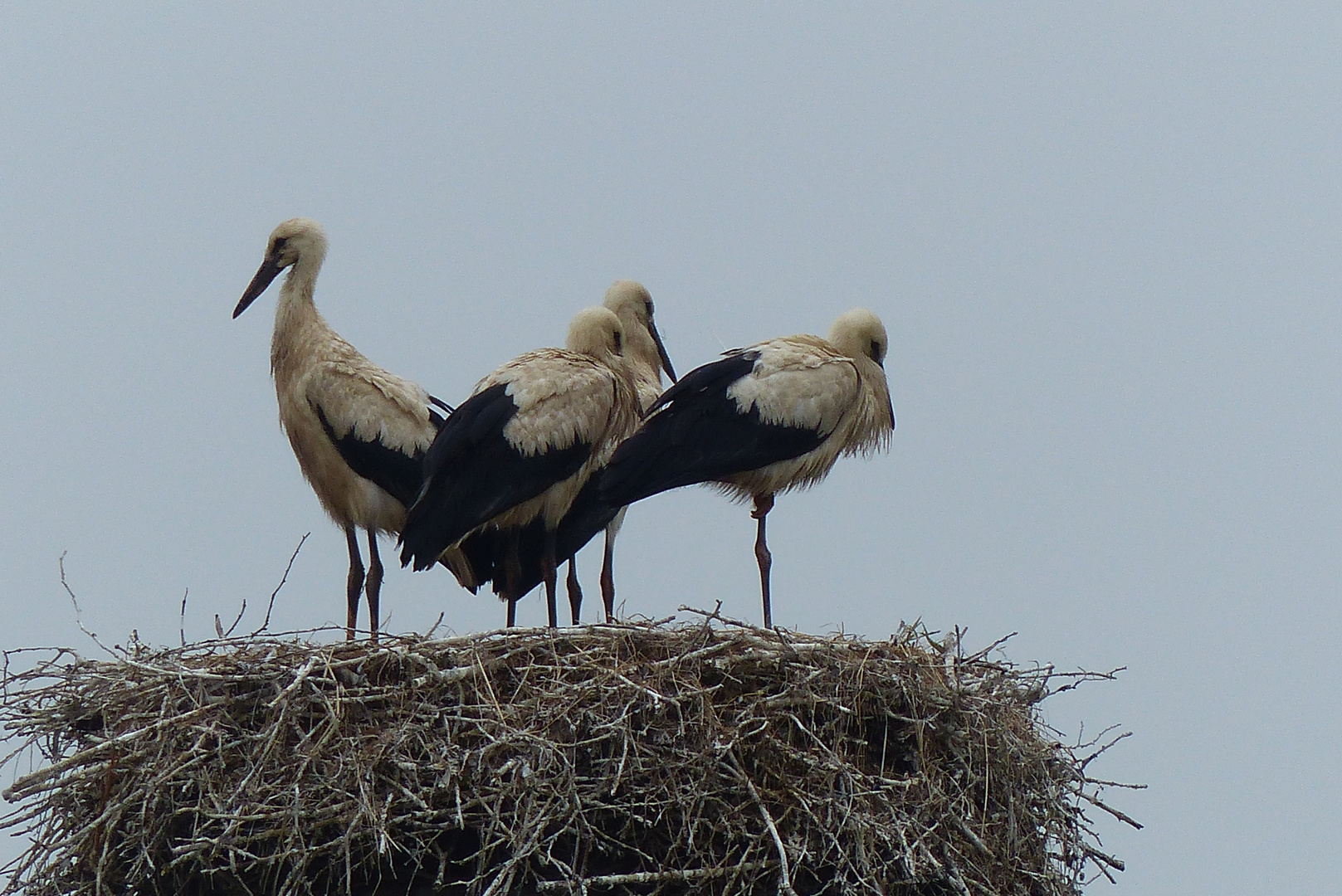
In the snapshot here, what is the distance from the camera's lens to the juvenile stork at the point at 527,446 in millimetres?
8453

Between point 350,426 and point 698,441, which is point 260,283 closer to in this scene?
point 350,426

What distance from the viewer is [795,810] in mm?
6652

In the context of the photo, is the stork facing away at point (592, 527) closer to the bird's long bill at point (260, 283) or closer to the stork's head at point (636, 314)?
the stork's head at point (636, 314)

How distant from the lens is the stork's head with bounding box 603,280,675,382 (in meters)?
9.95

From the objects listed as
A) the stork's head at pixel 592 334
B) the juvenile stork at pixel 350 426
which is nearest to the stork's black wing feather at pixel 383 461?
the juvenile stork at pixel 350 426

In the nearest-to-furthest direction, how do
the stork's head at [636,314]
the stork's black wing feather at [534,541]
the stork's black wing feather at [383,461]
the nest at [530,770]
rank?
the nest at [530,770]
the stork's black wing feather at [383,461]
the stork's black wing feather at [534,541]
the stork's head at [636,314]

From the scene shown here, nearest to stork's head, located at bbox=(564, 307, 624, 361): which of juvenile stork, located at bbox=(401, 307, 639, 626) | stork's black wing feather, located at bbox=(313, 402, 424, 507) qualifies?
juvenile stork, located at bbox=(401, 307, 639, 626)

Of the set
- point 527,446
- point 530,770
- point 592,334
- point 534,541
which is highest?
point 592,334

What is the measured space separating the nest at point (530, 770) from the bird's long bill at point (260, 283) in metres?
2.66

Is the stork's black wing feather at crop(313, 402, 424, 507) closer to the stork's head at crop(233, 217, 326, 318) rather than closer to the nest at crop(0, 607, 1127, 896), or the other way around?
the stork's head at crop(233, 217, 326, 318)

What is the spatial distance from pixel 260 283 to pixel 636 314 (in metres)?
1.72

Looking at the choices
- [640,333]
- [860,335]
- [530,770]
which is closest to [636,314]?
[640,333]

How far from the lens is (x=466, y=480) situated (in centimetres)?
847

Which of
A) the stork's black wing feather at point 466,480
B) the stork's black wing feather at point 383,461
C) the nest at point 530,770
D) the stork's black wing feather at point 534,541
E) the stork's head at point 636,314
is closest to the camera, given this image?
the nest at point 530,770
